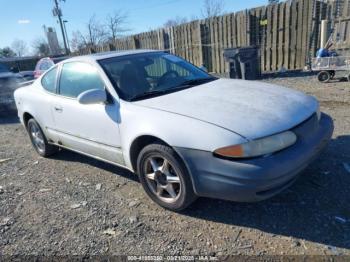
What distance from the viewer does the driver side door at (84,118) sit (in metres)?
3.34

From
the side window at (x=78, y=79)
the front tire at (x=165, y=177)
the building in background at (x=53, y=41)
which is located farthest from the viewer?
the building in background at (x=53, y=41)

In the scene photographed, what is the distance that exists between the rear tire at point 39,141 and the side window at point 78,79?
3.83 feet

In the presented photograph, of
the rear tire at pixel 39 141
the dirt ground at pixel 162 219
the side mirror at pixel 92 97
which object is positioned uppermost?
the side mirror at pixel 92 97

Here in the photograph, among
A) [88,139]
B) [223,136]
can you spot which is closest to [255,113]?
[223,136]

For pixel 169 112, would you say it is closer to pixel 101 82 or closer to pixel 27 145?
pixel 101 82

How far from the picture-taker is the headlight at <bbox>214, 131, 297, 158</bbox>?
7.88 ft

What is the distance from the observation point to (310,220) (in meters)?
2.70

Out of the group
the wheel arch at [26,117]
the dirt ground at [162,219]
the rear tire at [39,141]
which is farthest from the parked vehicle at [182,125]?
the wheel arch at [26,117]

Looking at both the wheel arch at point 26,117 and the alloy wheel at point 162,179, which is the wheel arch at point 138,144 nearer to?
the alloy wheel at point 162,179

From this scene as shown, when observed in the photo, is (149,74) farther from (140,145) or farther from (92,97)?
(140,145)

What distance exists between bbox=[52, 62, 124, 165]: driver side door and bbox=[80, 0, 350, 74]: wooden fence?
26.2ft

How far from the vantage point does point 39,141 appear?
509 cm

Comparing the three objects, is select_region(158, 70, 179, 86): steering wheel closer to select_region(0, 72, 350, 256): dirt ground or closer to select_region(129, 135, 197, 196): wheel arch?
select_region(129, 135, 197, 196): wheel arch

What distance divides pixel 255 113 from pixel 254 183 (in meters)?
0.66
